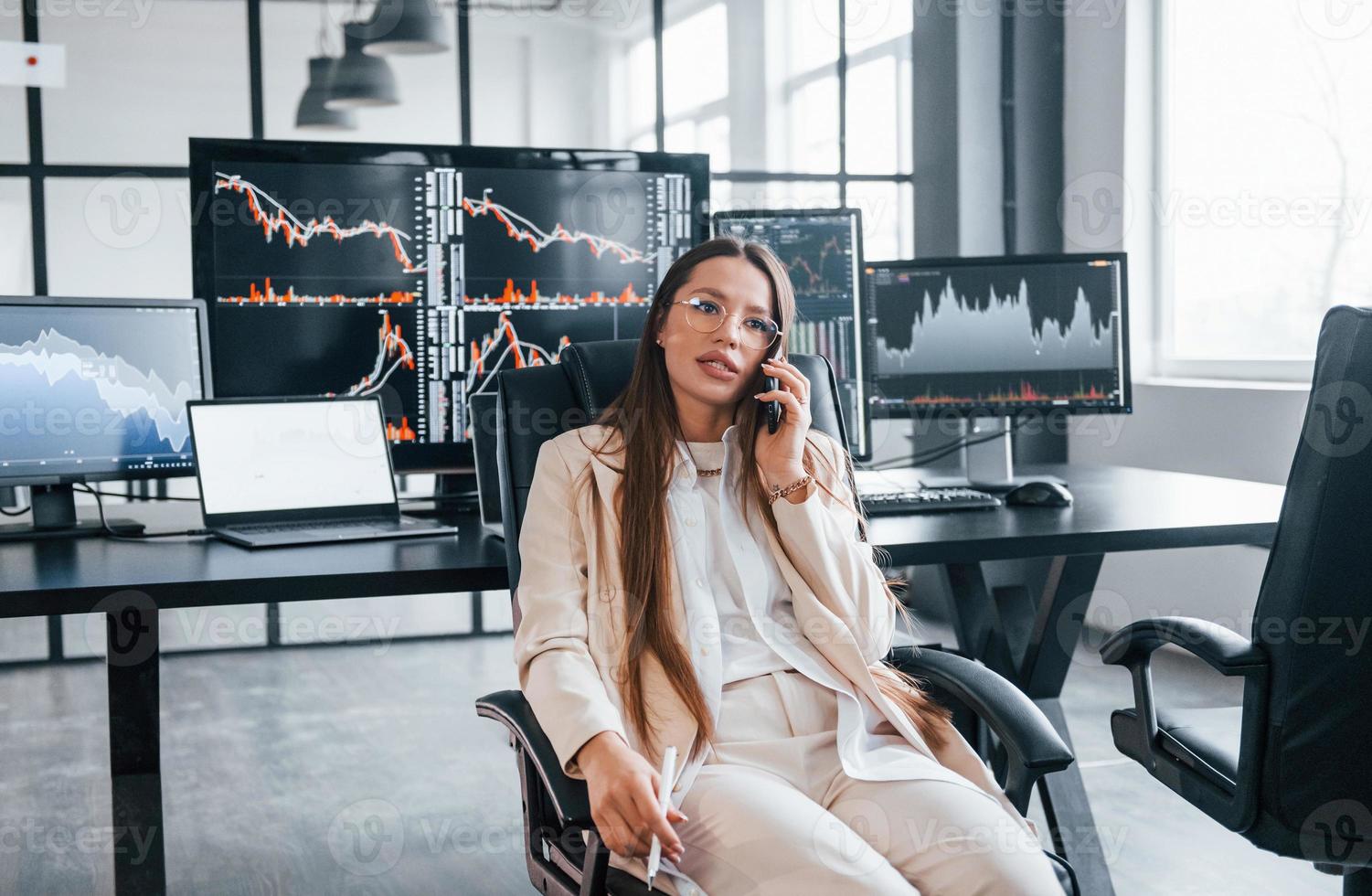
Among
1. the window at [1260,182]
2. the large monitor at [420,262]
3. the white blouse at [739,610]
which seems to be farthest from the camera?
the window at [1260,182]

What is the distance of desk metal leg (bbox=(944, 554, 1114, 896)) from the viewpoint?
7.59 feet

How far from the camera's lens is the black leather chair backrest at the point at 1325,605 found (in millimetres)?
1416

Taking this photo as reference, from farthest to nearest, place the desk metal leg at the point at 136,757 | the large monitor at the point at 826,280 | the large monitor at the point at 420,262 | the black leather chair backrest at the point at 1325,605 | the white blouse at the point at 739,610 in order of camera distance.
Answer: the large monitor at the point at 826,280
the large monitor at the point at 420,262
the desk metal leg at the point at 136,757
the white blouse at the point at 739,610
the black leather chair backrest at the point at 1325,605

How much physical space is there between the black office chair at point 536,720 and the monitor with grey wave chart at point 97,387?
0.84 meters

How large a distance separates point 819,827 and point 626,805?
0.73 feet

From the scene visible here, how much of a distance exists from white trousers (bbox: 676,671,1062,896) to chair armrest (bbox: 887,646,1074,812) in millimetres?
56

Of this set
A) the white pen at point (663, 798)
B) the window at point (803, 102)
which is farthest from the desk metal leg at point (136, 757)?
the window at point (803, 102)

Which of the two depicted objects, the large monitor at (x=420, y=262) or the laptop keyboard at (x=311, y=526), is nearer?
the laptop keyboard at (x=311, y=526)

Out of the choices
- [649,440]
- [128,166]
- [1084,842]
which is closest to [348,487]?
[649,440]

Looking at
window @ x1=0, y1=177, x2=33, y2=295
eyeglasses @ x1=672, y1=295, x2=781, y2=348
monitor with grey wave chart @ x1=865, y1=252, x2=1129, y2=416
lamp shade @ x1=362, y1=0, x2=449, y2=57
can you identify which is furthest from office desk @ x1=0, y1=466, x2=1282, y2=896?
lamp shade @ x1=362, y1=0, x2=449, y2=57

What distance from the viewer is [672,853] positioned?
1.33 m

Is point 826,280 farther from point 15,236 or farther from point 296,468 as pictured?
point 15,236

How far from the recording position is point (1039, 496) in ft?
7.92

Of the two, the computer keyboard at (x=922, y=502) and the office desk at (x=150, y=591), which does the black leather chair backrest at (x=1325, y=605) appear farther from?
the office desk at (x=150, y=591)
